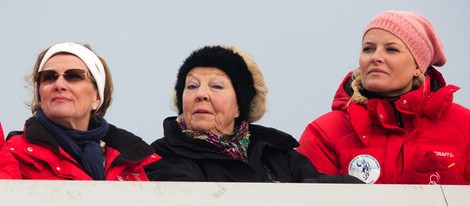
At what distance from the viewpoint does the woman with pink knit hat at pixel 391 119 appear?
546 centimetres

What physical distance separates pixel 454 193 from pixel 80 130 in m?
1.55

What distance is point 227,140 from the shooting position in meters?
5.42

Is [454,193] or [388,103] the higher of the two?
[388,103]

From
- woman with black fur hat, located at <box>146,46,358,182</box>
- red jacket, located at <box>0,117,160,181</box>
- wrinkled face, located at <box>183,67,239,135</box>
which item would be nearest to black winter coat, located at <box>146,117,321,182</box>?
woman with black fur hat, located at <box>146,46,358,182</box>

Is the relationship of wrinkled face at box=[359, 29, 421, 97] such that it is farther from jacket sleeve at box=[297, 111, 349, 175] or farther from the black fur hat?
the black fur hat

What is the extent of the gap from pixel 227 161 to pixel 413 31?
1171 millimetres

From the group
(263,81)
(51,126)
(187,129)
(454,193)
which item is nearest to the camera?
(454,193)

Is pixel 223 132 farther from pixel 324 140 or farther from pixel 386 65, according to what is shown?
pixel 386 65

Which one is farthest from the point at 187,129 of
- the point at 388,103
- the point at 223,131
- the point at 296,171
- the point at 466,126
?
the point at 466,126

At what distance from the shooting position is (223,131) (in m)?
5.52

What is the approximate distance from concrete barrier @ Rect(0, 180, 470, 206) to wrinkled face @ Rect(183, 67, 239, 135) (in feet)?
3.96

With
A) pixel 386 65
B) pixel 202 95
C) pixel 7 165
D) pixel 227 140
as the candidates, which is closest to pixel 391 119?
pixel 386 65

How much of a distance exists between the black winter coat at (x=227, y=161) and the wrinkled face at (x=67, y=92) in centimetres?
39

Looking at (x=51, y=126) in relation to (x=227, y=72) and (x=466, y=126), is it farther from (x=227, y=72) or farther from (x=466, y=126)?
(x=466, y=126)
